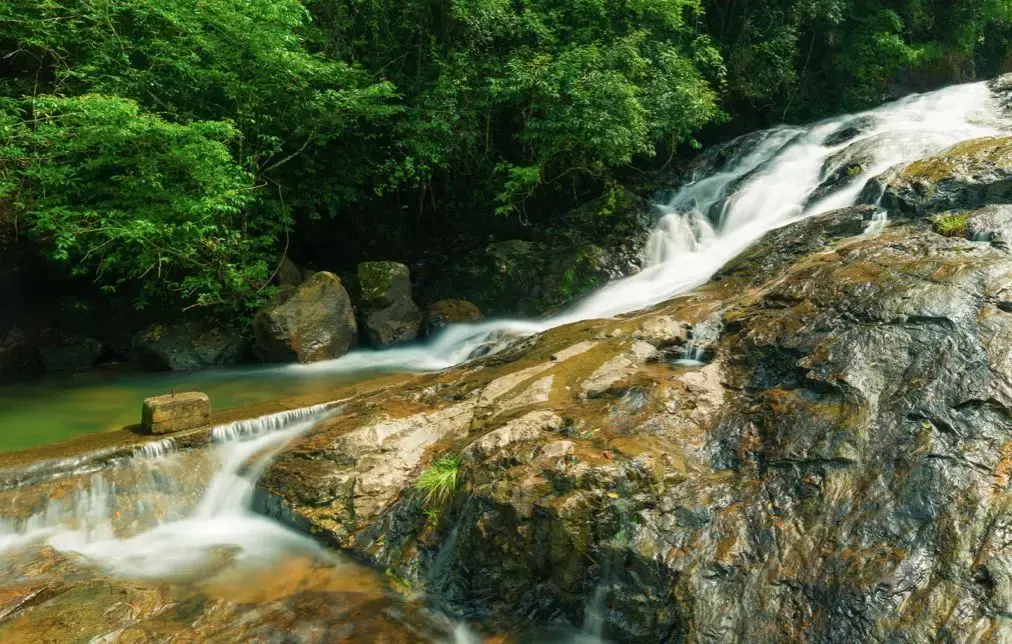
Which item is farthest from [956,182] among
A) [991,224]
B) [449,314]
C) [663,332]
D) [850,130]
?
[449,314]

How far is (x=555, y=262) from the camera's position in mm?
12320

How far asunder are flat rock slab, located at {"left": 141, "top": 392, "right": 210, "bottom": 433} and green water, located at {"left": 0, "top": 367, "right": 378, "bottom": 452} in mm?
1141

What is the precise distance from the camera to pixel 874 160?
35.3 feet

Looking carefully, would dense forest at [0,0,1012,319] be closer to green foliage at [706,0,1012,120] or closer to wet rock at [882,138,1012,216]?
green foliage at [706,0,1012,120]

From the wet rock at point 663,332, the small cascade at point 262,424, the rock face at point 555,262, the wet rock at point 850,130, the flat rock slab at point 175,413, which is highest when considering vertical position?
the wet rock at point 850,130

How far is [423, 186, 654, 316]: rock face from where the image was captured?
12.0 m

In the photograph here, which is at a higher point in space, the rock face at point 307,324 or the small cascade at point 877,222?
the small cascade at point 877,222

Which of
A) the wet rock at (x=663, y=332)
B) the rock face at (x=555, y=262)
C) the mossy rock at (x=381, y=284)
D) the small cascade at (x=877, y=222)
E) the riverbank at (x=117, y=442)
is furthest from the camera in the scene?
the rock face at (x=555, y=262)

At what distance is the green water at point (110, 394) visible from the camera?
7875 millimetres

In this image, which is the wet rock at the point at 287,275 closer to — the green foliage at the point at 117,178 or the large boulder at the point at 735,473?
the green foliage at the point at 117,178

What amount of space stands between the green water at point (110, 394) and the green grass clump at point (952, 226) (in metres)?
7.42

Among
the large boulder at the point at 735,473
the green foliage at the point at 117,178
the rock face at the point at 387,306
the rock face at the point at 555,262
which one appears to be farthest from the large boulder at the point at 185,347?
the large boulder at the point at 735,473

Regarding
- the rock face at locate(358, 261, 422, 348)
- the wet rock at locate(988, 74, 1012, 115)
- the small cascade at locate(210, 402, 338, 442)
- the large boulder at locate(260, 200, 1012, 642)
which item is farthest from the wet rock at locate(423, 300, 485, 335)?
the wet rock at locate(988, 74, 1012, 115)

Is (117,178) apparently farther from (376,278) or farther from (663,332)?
(663,332)
